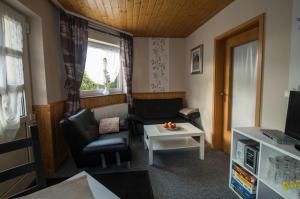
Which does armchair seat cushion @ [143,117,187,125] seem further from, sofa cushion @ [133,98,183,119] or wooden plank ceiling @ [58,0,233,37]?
wooden plank ceiling @ [58,0,233,37]

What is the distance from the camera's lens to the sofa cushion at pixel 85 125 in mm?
2199

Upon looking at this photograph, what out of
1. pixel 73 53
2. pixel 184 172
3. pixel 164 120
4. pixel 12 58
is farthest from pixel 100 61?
pixel 184 172

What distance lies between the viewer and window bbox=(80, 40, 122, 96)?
3396mm

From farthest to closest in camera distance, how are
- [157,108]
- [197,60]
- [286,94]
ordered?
[157,108] < [197,60] < [286,94]

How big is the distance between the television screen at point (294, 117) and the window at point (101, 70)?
3.02 m

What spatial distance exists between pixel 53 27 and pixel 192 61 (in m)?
2.72

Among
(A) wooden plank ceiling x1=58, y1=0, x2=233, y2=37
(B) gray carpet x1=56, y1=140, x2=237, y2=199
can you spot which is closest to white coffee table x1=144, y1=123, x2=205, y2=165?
(B) gray carpet x1=56, y1=140, x2=237, y2=199

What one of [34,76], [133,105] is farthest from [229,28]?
[34,76]

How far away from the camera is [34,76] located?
2266mm

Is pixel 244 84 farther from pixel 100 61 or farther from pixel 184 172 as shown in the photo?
pixel 100 61

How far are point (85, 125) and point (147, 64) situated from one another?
237 centimetres

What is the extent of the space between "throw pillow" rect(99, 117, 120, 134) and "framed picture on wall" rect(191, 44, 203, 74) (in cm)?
191

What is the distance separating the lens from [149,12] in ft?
9.21

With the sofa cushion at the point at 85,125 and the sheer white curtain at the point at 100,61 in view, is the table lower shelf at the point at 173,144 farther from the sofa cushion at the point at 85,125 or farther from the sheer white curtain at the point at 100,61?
the sheer white curtain at the point at 100,61
